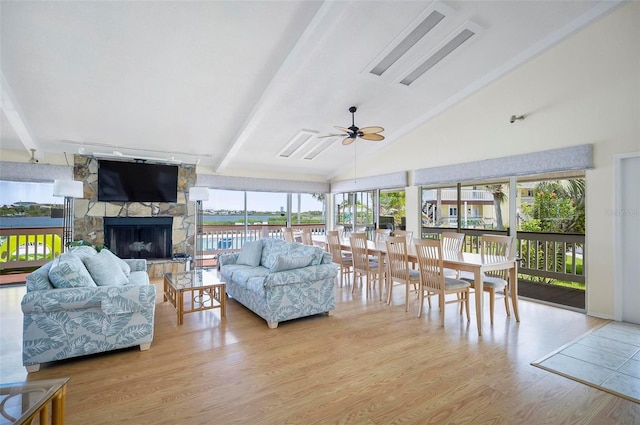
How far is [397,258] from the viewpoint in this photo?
4176 millimetres

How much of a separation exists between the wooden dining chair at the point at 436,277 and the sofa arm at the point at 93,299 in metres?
2.85

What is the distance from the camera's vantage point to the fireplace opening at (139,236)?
6.28 m

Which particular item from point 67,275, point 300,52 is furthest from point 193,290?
point 300,52

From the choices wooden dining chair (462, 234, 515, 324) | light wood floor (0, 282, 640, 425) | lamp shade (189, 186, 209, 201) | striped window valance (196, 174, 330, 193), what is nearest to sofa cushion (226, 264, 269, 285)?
light wood floor (0, 282, 640, 425)

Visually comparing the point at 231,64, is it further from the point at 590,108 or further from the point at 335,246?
the point at 590,108

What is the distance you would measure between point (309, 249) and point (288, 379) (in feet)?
5.84

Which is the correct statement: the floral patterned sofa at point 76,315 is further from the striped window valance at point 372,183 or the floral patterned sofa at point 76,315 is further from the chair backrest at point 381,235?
the striped window valance at point 372,183

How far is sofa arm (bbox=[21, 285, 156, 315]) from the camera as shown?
2.47 metres

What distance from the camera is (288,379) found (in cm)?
237

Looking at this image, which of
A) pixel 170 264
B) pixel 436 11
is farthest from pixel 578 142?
pixel 170 264

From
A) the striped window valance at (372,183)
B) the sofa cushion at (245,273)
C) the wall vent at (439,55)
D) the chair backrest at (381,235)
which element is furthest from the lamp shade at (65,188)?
the striped window valance at (372,183)

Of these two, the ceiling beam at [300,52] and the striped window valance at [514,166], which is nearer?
the ceiling beam at [300,52]

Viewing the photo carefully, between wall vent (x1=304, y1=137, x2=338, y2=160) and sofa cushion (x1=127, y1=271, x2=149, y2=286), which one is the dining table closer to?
wall vent (x1=304, y1=137, x2=338, y2=160)

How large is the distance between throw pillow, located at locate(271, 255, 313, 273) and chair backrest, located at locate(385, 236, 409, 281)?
118cm
